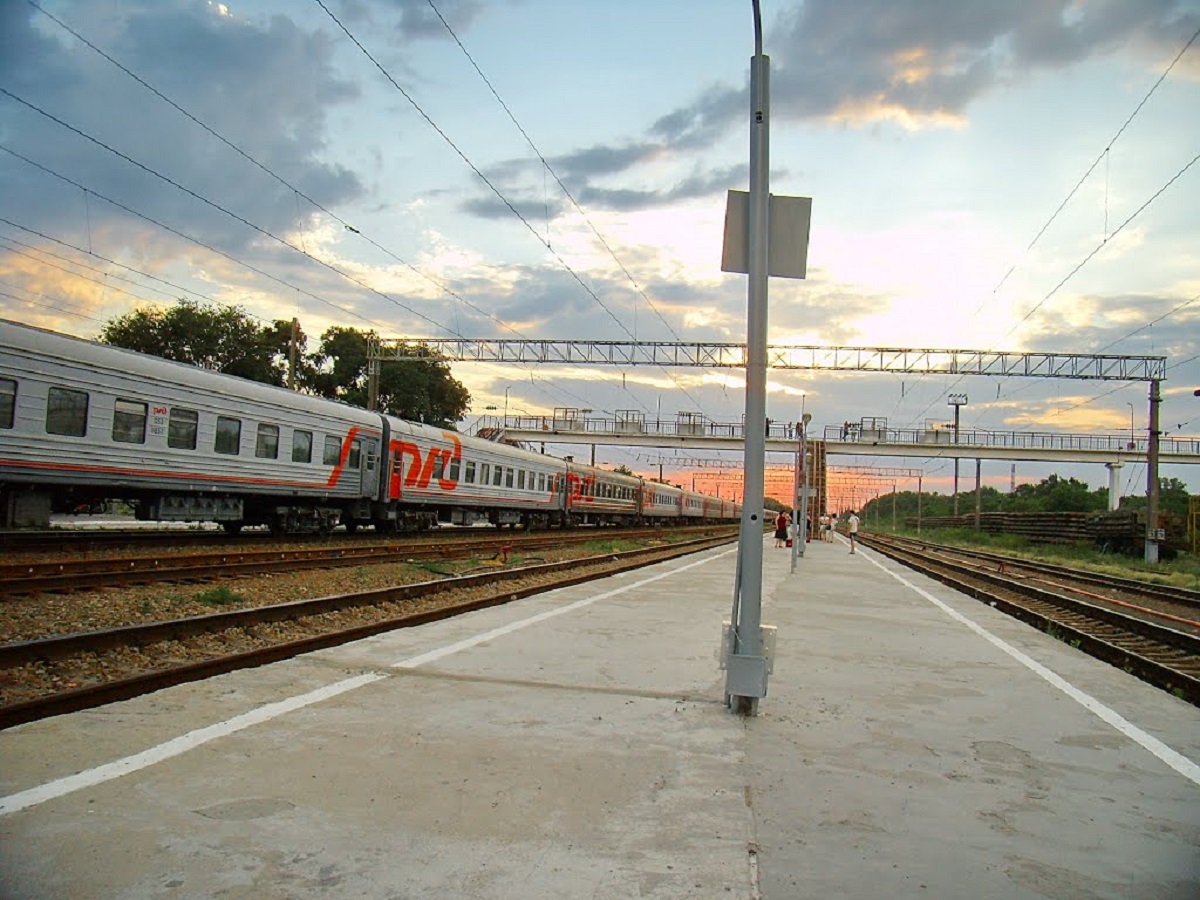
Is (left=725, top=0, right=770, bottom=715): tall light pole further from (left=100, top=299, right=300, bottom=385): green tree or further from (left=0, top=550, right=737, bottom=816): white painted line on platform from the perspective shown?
(left=100, top=299, right=300, bottom=385): green tree

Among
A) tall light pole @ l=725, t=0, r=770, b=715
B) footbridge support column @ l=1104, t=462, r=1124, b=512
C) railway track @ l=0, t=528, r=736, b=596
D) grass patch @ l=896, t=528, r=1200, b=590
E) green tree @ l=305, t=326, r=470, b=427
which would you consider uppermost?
green tree @ l=305, t=326, r=470, b=427

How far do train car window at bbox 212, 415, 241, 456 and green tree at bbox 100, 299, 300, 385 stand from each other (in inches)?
1195

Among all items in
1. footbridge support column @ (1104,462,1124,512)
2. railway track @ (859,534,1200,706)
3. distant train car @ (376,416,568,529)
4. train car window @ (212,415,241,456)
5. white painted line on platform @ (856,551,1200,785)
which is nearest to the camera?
white painted line on platform @ (856,551,1200,785)

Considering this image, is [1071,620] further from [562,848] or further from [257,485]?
[257,485]

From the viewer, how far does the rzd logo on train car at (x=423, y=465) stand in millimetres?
23781

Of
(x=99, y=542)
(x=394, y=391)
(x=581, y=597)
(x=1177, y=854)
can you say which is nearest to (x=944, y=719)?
(x=1177, y=854)

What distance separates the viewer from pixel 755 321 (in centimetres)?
612

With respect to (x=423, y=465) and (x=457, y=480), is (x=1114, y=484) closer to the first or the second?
(x=457, y=480)

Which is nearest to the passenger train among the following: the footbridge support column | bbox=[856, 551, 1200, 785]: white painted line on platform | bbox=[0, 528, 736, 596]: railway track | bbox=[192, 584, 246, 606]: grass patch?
bbox=[0, 528, 736, 596]: railway track

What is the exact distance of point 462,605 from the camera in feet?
34.2

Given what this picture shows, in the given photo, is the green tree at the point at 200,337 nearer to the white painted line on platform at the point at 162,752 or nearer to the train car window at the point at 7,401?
the train car window at the point at 7,401

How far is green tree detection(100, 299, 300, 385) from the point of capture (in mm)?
46312

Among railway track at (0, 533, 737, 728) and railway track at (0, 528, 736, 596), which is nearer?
railway track at (0, 533, 737, 728)

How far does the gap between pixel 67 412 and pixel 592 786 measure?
41.5 ft
